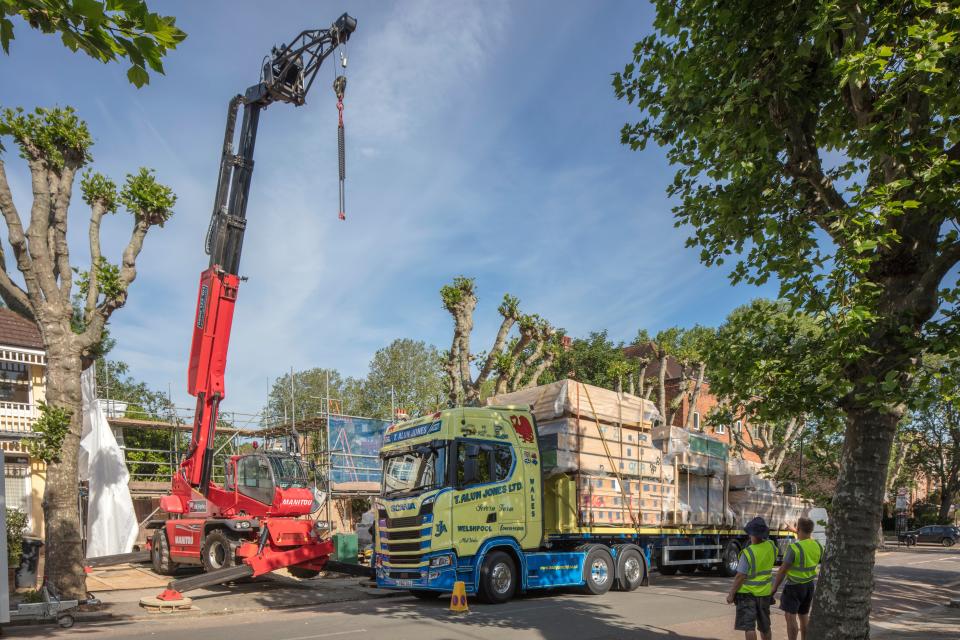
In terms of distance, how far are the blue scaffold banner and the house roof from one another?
357 inches

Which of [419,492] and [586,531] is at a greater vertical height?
[419,492]

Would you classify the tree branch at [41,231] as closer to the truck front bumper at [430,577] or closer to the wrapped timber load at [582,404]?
the truck front bumper at [430,577]

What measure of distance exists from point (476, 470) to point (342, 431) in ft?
47.1

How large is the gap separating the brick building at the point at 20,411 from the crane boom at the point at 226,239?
7.98 m

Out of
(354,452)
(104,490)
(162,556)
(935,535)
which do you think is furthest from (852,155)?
(935,535)

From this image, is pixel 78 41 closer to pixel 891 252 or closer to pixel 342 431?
pixel 891 252

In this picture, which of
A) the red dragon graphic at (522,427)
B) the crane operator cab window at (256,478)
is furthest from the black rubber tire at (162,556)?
the red dragon graphic at (522,427)

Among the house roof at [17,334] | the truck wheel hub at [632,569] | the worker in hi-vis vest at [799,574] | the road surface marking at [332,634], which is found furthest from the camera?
the house roof at [17,334]

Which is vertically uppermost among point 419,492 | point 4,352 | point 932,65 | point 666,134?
point 666,134

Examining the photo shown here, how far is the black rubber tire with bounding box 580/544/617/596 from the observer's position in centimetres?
1327

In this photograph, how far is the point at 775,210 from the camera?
787cm

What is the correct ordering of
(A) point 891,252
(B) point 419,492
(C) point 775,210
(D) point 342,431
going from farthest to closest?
(D) point 342,431, (B) point 419,492, (C) point 775,210, (A) point 891,252

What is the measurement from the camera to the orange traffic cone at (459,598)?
35.8 ft

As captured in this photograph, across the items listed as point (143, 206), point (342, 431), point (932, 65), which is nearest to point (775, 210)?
point (932, 65)
